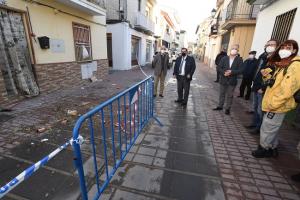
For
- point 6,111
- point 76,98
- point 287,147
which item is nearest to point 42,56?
A: point 76,98

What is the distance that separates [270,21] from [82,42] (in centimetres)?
766

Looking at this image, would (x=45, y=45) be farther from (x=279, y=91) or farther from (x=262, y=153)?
(x=262, y=153)

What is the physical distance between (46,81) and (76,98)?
4.33 ft

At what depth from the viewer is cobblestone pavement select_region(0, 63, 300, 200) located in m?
2.21

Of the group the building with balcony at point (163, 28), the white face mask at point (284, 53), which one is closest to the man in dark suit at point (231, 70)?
the white face mask at point (284, 53)

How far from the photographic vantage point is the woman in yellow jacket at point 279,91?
7.81 ft

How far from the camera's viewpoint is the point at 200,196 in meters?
2.16

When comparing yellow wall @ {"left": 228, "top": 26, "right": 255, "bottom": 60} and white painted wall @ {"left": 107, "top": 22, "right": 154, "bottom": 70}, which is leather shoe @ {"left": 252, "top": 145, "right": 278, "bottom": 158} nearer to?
yellow wall @ {"left": 228, "top": 26, "right": 255, "bottom": 60}

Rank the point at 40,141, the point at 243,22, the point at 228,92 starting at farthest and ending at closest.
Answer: the point at 243,22 → the point at 228,92 → the point at 40,141

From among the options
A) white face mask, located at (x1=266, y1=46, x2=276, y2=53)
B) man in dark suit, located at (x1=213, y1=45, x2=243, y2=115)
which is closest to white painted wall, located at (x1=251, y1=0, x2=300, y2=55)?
white face mask, located at (x1=266, y1=46, x2=276, y2=53)

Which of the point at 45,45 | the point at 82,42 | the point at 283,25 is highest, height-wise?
the point at 283,25

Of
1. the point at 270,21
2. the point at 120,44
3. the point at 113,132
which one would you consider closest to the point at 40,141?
the point at 113,132

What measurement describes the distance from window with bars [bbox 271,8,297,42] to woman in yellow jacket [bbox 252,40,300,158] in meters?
3.21

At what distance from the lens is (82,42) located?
26.6 ft
